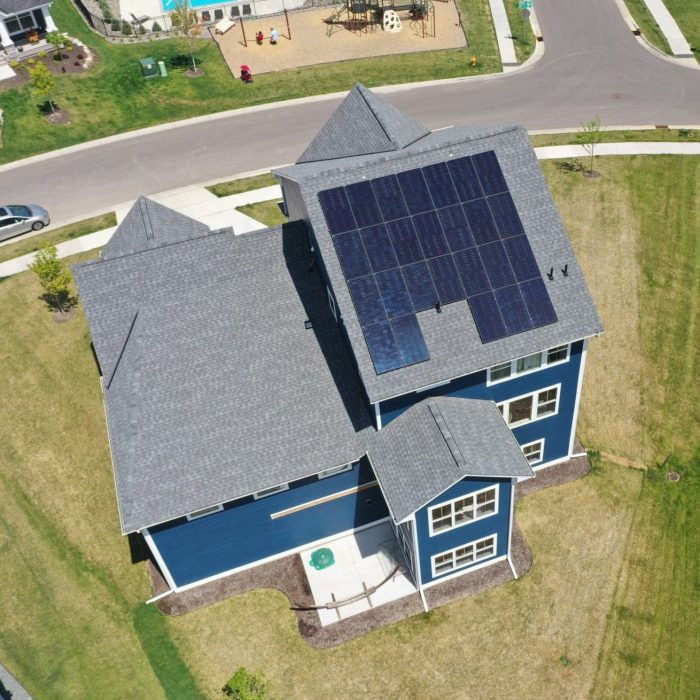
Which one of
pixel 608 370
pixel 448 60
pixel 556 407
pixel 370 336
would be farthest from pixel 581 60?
pixel 370 336

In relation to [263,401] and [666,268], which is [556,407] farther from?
[666,268]

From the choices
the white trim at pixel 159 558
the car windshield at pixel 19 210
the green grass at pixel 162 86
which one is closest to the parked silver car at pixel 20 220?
the car windshield at pixel 19 210

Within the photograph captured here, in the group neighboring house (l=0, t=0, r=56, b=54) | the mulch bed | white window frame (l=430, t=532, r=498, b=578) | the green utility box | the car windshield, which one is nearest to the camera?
white window frame (l=430, t=532, r=498, b=578)

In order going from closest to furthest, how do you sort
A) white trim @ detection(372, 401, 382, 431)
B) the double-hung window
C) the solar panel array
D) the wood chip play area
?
the double-hung window
the solar panel array
white trim @ detection(372, 401, 382, 431)
the wood chip play area

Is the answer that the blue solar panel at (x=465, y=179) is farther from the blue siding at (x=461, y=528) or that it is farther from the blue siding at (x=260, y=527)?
the blue siding at (x=260, y=527)

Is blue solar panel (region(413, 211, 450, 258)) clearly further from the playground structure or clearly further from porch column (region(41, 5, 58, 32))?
porch column (region(41, 5, 58, 32))

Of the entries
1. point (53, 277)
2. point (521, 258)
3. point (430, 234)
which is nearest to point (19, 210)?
point (53, 277)

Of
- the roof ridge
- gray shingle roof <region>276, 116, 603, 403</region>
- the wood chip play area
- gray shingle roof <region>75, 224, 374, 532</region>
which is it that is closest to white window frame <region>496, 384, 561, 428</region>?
gray shingle roof <region>276, 116, 603, 403</region>
